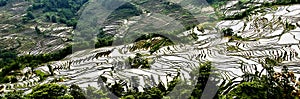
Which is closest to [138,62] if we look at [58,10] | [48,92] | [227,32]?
[48,92]

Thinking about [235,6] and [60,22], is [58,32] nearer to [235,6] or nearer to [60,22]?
[60,22]

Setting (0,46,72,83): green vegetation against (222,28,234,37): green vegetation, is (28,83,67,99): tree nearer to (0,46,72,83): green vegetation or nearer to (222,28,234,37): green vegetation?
(0,46,72,83): green vegetation

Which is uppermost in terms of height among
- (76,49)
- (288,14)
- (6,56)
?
(288,14)

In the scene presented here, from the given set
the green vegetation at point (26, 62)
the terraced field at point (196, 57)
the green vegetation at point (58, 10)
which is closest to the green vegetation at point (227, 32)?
the terraced field at point (196, 57)

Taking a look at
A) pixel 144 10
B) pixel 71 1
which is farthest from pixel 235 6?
pixel 71 1

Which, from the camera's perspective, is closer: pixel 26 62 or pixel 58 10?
pixel 26 62

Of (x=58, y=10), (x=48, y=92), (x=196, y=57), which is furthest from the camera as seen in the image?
(x=58, y=10)

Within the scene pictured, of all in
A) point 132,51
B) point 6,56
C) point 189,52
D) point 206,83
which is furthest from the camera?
point 6,56

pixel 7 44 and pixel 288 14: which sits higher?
pixel 288 14

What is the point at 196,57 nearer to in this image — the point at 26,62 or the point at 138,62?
the point at 138,62
